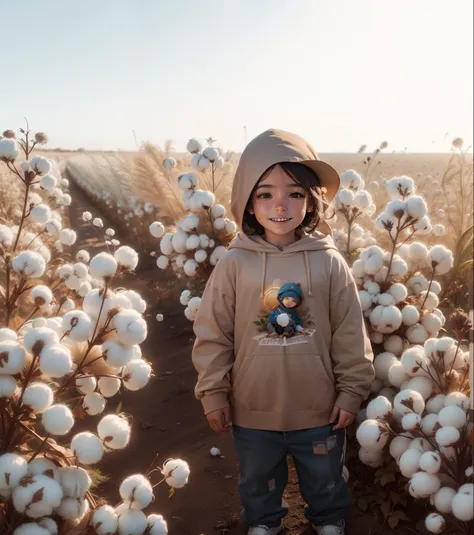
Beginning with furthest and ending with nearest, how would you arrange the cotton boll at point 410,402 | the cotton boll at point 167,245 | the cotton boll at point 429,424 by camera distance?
the cotton boll at point 167,245
the cotton boll at point 410,402
the cotton boll at point 429,424

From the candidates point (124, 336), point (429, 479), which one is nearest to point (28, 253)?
point (124, 336)

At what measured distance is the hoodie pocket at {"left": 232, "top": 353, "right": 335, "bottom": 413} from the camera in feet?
7.84

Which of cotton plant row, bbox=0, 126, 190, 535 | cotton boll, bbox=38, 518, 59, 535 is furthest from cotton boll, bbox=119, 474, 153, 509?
cotton boll, bbox=38, 518, 59, 535

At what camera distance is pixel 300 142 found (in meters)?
2.56

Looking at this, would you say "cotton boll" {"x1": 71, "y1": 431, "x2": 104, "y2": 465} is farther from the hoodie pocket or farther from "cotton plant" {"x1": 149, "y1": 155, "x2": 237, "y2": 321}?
"cotton plant" {"x1": 149, "y1": 155, "x2": 237, "y2": 321}

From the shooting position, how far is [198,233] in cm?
425

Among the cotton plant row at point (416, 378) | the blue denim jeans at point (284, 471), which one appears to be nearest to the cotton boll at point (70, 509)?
the blue denim jeans at point (284, 471)

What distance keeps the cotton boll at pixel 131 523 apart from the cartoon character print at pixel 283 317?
0.91m

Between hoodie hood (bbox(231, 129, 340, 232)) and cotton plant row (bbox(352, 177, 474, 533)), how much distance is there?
0.57 meters

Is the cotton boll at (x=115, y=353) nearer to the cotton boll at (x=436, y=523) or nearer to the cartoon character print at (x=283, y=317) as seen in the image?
the cartoon character print at (x=283, y=317)

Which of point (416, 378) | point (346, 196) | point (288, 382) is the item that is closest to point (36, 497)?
point (288, 382)

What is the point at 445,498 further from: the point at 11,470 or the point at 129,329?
the point at 11,470

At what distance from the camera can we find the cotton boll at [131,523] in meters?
1.85

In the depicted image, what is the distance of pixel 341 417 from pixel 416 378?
1.29 ft
